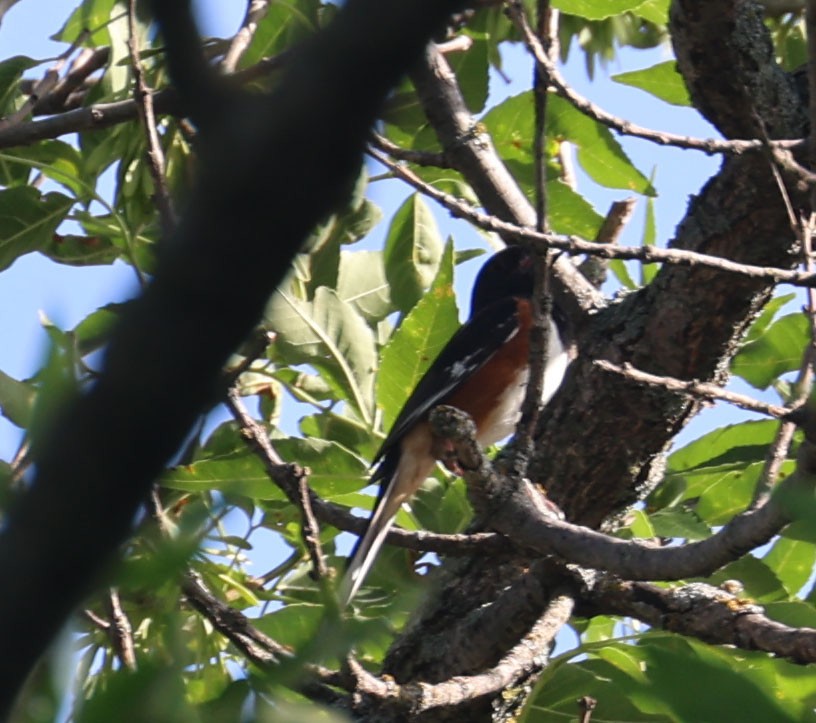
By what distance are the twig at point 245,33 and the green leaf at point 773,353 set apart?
1.38m

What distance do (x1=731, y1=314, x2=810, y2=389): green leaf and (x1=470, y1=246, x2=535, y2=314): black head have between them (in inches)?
85.7

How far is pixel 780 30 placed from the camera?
361 centimetres

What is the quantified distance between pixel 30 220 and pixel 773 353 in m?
1.81

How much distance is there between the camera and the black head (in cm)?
529

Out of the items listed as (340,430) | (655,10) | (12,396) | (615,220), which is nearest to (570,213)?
(615,220)

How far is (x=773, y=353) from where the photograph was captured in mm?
3031

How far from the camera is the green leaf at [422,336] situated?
280 centimetres

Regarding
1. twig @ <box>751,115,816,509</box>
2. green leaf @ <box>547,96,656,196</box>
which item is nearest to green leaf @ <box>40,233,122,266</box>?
green leaf @ <box>547,96,656,196</box>

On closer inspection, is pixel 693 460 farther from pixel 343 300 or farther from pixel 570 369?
pixel 343 300

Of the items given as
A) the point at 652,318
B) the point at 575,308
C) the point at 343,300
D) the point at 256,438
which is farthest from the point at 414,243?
the point at 256,438

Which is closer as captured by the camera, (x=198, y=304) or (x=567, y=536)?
(x=198, y=304)

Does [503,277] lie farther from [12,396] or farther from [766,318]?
[12,396]

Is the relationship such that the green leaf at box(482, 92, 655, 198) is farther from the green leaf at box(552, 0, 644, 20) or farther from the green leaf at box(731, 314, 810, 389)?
the green leaf at box(731, 314, 810, 389)

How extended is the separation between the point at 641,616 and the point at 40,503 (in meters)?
1.87
